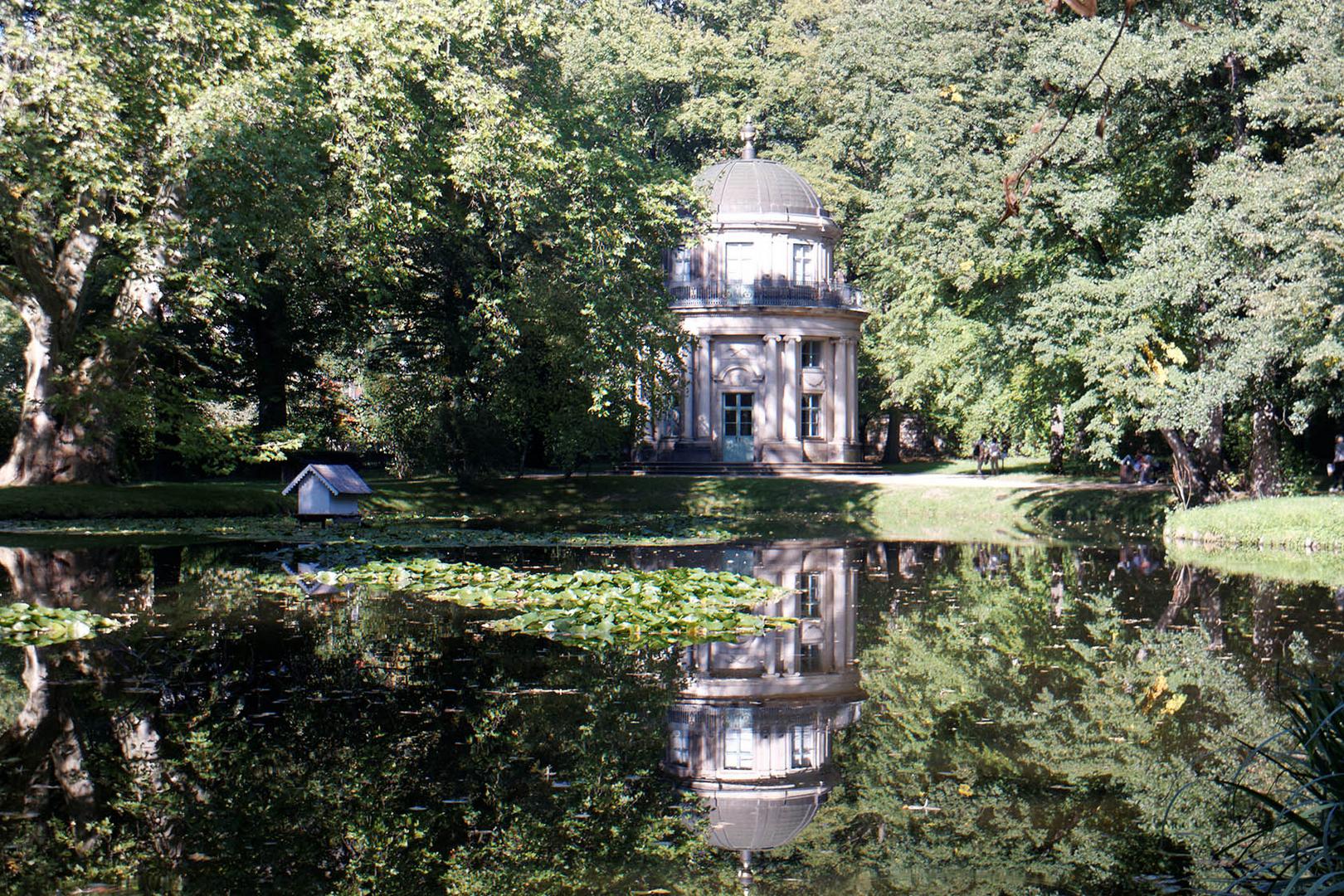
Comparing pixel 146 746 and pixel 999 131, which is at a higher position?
pixel 999 131

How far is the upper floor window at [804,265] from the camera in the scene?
49625mm

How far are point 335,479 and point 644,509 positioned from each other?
1311cm

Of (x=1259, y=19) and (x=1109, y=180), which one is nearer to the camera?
(x=1259, y=19)

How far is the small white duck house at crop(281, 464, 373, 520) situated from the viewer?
26.0 metres

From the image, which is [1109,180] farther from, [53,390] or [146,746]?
[146,746]

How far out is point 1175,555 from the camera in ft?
74.9

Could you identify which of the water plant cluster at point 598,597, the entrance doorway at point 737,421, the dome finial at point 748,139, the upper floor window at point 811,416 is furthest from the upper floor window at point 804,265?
the water plant cluster at point 598,597

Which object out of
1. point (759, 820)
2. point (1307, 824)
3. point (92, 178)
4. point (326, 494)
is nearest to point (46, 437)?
point (326, 494)

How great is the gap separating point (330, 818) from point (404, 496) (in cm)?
2897

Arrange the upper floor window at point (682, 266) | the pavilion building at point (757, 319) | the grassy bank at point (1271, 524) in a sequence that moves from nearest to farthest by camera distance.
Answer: the grassy bank at point (1271, 524), the pavilion building at point (757, 319), the upper floor window at point (682, 266)

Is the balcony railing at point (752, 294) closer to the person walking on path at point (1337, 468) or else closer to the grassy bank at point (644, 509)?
the grassy bank at point (644, 509)

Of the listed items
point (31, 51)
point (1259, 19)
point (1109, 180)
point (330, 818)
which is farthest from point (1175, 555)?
point (31, 51)

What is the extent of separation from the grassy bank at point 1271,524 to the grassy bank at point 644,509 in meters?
2.46

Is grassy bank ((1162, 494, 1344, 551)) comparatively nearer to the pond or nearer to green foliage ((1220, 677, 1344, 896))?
the pond
